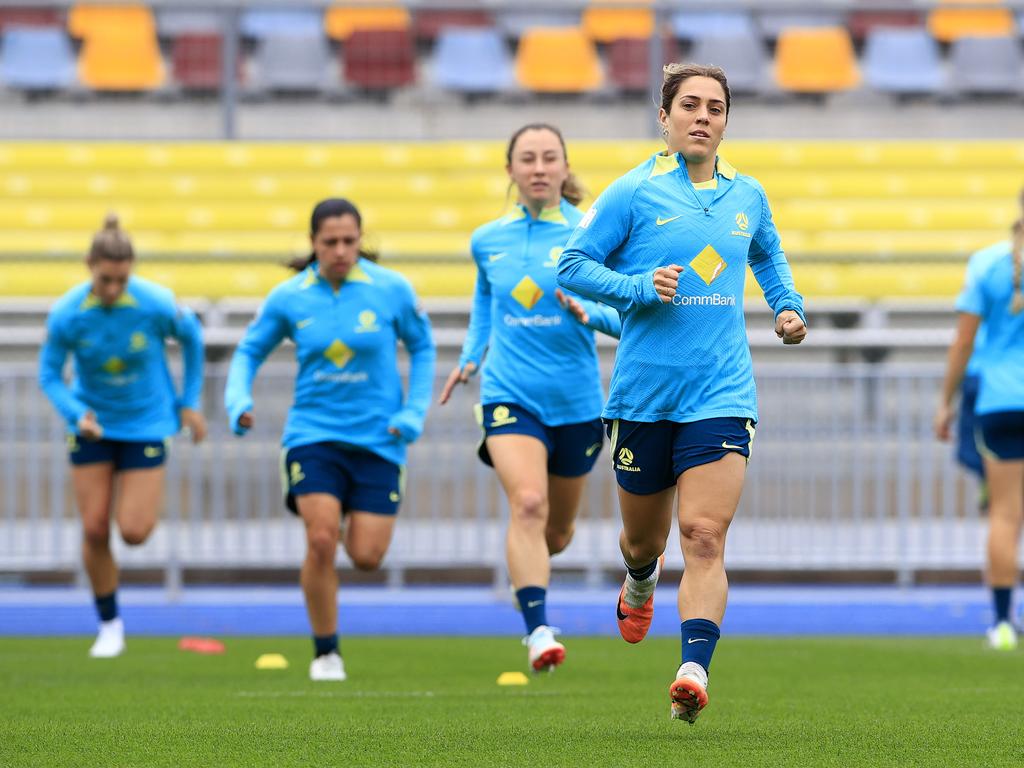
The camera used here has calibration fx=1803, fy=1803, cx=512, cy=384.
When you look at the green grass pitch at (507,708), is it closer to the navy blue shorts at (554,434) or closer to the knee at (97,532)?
the knee at (97,532)

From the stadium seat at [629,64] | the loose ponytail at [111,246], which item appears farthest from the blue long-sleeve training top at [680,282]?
the stadium seat at [629,64]

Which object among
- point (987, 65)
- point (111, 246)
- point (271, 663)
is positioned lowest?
point (271, 663)

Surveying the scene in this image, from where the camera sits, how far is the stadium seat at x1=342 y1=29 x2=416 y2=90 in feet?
67.9

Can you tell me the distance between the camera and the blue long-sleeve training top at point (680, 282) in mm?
5305

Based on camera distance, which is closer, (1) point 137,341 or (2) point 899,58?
(1) point 137,341

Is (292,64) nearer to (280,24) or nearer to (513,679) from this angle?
(280,24)

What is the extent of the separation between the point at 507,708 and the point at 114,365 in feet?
12.3

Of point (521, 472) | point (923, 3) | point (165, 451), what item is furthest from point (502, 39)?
point (521, 472)

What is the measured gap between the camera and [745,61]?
2048cm

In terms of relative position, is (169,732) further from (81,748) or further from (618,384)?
(618,384)

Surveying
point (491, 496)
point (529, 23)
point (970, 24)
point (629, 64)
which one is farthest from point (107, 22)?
point (491, 496)

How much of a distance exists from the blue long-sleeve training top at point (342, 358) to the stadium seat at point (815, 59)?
13957 millimetres

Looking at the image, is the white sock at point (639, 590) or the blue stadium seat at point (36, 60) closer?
the white sock at point (639, 590)

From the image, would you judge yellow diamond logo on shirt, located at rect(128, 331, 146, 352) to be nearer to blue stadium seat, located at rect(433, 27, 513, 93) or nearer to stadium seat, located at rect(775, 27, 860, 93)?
blue stadium seat, located at rect(433, 27, 513, 93)
